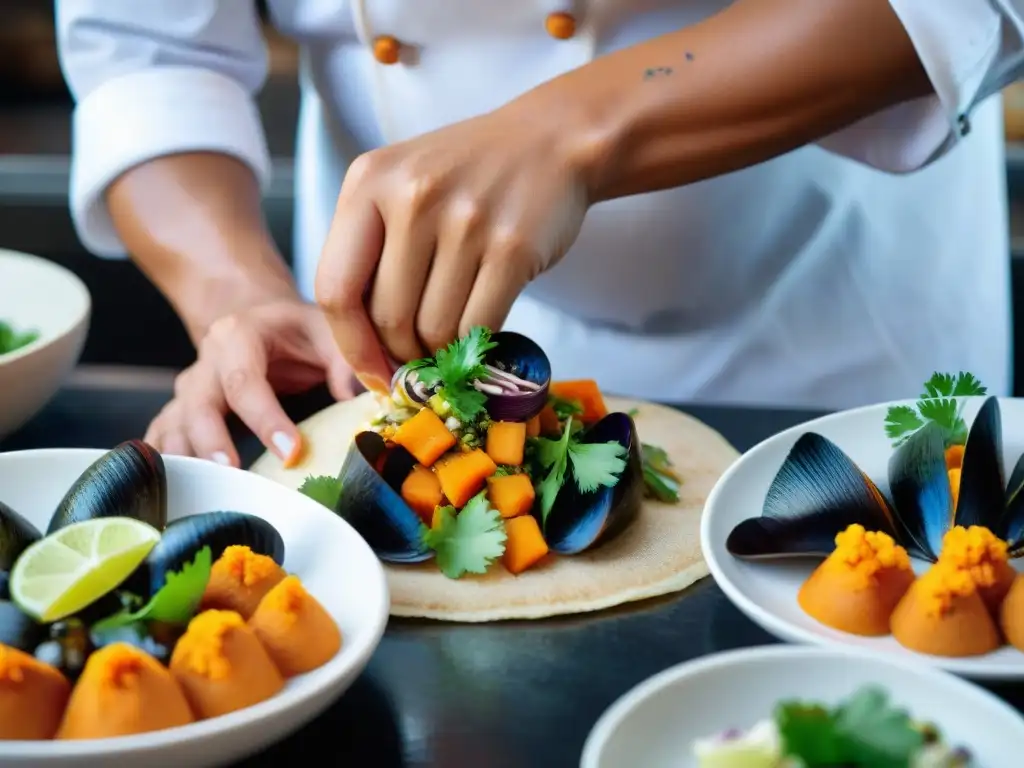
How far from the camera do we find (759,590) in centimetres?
92

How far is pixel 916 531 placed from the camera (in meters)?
1.00

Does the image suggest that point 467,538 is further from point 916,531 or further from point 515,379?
point 916,531

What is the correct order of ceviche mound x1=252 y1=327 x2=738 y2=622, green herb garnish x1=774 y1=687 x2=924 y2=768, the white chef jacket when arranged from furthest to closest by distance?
the white chef jacket
ceviche mound x1=252 y1=327 x2=738 y2=622
green herb garnish x1=774 y1=687 x2=924 y2=768

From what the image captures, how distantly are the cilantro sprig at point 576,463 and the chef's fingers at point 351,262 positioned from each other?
217mm

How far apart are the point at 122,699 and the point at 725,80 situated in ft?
2.69

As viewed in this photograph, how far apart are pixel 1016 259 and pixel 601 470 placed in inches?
56.9

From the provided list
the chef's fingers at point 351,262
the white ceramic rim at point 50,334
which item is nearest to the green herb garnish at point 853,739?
the chef's fingers at point 351,262

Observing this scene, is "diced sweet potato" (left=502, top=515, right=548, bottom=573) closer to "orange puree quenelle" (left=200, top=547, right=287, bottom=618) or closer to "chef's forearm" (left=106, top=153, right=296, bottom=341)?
"orange puree quenelle" (left=200, top=547, right=287, bottom=618)

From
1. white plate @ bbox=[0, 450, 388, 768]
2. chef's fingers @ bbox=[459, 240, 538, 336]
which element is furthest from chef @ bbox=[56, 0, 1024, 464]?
white plate @ bbox=[0, 450, 388, 768]

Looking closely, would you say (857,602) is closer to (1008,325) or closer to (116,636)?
(116,636)

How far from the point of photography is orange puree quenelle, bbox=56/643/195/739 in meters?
0.74

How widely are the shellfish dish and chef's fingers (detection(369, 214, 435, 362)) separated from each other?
45 millimetres

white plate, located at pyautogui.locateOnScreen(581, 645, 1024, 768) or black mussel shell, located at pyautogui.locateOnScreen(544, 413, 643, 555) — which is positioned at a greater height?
white plate, located at pyautogui.locateOnScreen(581, 645, 1024, 768)

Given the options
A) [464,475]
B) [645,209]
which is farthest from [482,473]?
[645,209]
